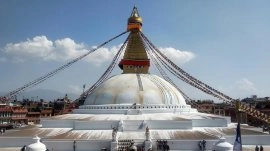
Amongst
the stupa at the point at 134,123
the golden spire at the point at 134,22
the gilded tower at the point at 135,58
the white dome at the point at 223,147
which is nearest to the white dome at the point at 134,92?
the stupa at the point at 134,123

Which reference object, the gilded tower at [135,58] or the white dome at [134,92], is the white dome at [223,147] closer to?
the white dome at [134,92]

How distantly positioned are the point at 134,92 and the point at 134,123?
3196mm

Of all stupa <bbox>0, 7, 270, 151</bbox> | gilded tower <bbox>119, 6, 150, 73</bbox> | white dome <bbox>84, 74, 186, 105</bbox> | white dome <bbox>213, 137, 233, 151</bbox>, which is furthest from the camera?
gilded tower <bbox>119, 6, 150, 73</bbox>

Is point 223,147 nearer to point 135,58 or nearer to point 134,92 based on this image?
point 134,92

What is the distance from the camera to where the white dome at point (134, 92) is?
23016 mm

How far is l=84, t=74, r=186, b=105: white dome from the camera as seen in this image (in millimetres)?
23016

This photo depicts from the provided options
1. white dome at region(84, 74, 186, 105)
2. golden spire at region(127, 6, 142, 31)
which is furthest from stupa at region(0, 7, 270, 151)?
golden spire at region(127, 6, 142, 31)

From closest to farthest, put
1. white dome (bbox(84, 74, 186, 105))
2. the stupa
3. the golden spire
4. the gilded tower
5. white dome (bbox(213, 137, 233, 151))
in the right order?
white dome (bbox(213, 137, 233, 151)) < the stupa < white dome (bbox(84, 74, 186, 105)) < the gilded tower < the golden spire

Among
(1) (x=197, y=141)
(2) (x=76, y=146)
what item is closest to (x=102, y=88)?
(2) (x=76, y=146)

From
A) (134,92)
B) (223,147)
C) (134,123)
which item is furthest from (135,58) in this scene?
(223,147)

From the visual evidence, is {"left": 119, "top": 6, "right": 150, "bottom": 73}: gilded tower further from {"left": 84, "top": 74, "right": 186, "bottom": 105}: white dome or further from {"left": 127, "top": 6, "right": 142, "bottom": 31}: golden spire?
{"left": 84, "top": 74, "right": 186, "bottom": 105}: white dome

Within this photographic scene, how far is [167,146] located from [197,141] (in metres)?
1.57

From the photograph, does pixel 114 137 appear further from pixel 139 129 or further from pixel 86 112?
pixel 86 112

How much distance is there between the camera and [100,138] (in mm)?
19109
